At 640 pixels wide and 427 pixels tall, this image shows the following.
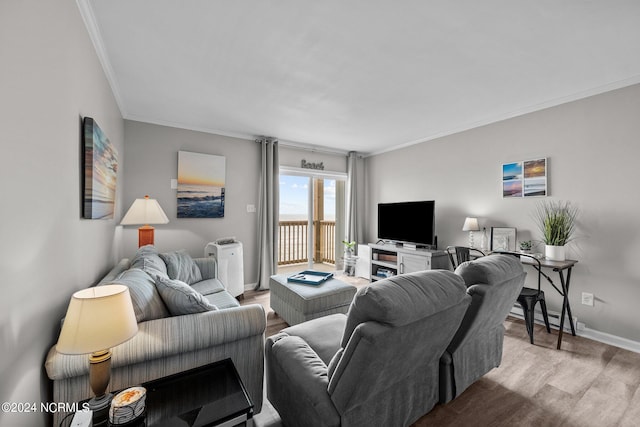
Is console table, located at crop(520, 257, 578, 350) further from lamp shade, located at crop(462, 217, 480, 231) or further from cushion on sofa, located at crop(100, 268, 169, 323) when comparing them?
cushion on sofa, located at crop(100, 268, 169, 323)

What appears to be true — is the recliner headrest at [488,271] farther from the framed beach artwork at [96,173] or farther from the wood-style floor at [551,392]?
the framed beach artwork at [96,173]

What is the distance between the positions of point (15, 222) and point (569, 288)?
4.35m

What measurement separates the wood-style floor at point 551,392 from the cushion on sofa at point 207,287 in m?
1.28

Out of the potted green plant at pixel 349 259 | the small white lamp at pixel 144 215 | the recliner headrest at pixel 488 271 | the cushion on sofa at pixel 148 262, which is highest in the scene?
the small white lamp at pixel 144 215

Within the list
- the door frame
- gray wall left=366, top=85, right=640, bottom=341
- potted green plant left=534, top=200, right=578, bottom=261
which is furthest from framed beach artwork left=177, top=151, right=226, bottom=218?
potted green plant left=534, top=200, right=578, bottom=261

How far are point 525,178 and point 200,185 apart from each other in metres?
4.29

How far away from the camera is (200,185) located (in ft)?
13.0

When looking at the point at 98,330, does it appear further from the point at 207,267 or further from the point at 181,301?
the point at 207,267

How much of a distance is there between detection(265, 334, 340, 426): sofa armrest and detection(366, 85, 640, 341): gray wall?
3097 millimetres

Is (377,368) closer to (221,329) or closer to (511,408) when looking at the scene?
(221,329)

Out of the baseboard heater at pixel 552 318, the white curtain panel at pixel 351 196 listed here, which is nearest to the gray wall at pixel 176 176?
the white curtain panel at pixel 351 196

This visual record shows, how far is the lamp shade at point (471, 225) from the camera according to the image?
11.6 ft

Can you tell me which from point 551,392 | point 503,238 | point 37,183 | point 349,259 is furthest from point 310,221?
point 37,183

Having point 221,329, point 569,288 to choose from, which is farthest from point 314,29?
point 569,288
